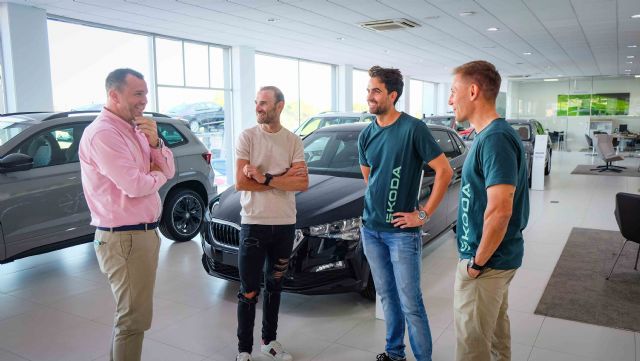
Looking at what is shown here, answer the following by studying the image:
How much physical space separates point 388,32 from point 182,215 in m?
6.39

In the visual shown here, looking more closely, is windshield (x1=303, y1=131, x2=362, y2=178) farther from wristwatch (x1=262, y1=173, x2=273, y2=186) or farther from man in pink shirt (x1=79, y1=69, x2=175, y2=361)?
man in pink shirt (x1=79, y1=69, x2=175, y2=361)

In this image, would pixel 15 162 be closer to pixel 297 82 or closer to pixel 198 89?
pixel 198 89

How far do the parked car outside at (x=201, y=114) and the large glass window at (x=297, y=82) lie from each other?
1573 mm

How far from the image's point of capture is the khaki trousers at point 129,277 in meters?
2.20

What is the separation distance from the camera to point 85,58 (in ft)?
30.7

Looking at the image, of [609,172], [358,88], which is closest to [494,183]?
[609,172]

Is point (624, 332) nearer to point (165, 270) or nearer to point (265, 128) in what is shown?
point (265, 128)

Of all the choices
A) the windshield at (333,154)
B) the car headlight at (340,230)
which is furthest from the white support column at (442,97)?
the car headlight at (340,230)

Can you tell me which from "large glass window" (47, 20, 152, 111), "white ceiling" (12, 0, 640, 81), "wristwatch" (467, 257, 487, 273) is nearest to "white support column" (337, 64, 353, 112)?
"white ceiling" (12, 0, 640, 81)

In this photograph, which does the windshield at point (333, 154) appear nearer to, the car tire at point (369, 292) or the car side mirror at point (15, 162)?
the car tire at point (369, 292)

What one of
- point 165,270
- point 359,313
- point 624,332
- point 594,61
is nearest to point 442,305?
point 359,313

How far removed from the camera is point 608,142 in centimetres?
1269

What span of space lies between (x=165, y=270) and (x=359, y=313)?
2144 mm

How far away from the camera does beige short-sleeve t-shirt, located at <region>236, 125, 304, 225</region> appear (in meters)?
2.79
